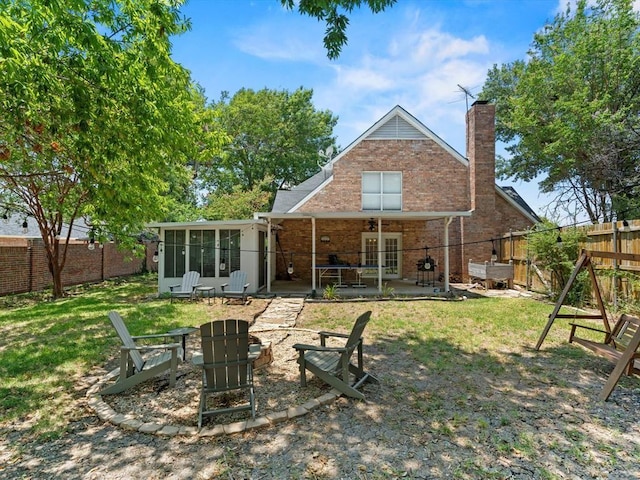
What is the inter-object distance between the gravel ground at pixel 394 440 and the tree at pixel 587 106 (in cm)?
1339

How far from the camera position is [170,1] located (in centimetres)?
606

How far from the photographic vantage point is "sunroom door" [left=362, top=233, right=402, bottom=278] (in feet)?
51.5

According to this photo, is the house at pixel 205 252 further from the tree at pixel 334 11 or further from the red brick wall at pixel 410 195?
the tree at pixel 334 11

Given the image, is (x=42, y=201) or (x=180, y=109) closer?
(x=180, y=109)

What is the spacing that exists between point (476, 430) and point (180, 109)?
811 centimetres

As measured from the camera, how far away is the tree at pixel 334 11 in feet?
14.8

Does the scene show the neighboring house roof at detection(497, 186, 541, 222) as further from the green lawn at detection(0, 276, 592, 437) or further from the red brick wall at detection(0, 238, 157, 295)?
the red brick wall at detection(0, 238, 157, 295)

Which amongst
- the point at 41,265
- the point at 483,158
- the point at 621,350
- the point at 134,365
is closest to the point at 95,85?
the point at 134,365

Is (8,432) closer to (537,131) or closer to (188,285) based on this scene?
(188,285)

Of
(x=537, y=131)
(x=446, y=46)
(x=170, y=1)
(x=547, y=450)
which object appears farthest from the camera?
(x=537, y=131)

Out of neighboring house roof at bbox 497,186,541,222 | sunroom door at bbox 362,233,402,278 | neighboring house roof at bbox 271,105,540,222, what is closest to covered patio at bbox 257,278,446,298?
sunroom door at bbox 362,233,402,278

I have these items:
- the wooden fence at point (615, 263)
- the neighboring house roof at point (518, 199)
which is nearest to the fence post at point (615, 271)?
the wooden fence at point (615, 263)

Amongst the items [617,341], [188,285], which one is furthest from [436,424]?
[188,285]

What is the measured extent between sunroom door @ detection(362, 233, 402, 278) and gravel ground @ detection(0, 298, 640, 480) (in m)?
11.0
